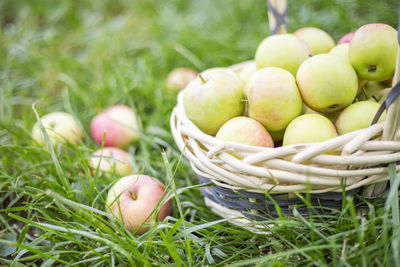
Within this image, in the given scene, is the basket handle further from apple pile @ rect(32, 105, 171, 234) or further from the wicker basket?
apple pile @ rect(32, 105, 171, 234)

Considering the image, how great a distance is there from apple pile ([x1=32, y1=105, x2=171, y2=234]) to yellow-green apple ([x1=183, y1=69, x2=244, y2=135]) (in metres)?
0.30

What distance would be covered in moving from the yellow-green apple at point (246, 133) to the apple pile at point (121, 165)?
279 mm

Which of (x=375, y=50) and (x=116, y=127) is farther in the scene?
(x=116, y=127)

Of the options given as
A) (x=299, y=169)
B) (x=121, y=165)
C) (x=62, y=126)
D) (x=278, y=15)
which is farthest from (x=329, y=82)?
(x=62, y=126)

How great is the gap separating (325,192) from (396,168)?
20cm

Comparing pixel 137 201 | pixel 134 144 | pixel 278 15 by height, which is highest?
pixel 278 15

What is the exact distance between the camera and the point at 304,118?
106cm

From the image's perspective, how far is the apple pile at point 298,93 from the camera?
3.38ft

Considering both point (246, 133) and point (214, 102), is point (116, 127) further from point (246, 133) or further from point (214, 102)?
point (246, 133)

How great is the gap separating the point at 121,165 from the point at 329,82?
94 cm

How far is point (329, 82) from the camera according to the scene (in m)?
1.06

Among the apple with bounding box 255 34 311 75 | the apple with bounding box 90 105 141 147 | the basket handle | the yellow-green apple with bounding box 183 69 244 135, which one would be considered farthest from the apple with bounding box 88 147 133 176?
the basket handle

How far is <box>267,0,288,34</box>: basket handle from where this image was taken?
1462 mm

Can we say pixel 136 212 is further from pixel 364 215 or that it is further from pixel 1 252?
pixel 364 215
